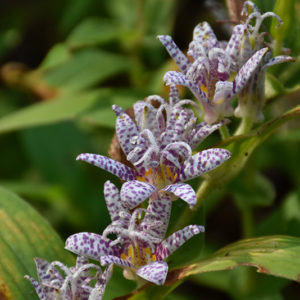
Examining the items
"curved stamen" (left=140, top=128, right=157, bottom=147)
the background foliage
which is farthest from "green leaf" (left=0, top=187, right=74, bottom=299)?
"curved stamen" (left=140, top=128, right=157, bottom=147)

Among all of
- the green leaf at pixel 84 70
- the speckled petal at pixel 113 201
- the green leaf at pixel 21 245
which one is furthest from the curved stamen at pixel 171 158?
the green leaf at pixel 84 70

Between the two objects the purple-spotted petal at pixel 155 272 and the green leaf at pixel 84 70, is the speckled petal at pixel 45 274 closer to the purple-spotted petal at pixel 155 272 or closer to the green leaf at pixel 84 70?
the purple-spotted petal at pixel 155 272

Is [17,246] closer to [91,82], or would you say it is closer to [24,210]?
[24,210]

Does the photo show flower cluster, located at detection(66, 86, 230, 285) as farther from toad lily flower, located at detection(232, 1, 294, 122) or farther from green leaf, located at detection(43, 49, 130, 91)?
green leaf, located at detection(43, 49, 130, 91)

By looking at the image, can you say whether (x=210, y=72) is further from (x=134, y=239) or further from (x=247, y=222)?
(x=247, y=222)

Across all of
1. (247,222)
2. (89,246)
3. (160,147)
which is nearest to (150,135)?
(160,147)

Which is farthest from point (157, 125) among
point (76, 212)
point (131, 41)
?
point (131, 41)
